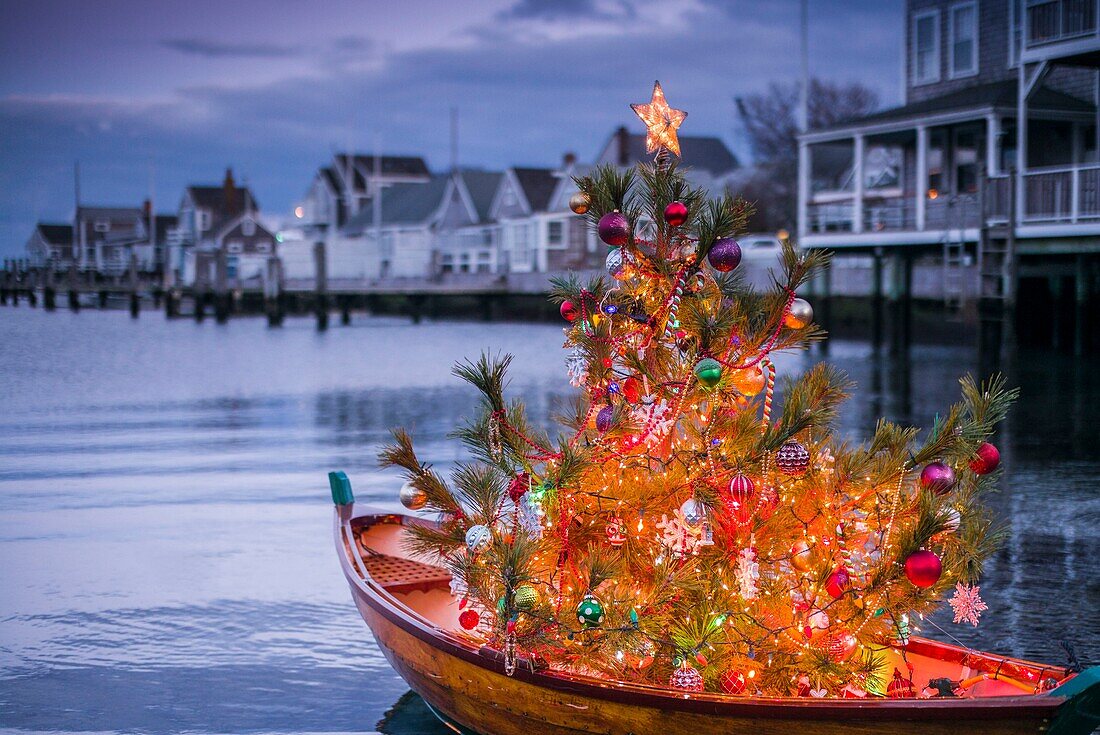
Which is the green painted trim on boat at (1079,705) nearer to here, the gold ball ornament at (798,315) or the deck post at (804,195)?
the gold ball ornament at (798,315)

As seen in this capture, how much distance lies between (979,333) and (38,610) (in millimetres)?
19879

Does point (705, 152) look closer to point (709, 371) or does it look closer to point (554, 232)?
point (554, 232)

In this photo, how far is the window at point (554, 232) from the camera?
61.5 m

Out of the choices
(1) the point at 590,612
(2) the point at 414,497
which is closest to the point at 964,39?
(2) the point at 414,497

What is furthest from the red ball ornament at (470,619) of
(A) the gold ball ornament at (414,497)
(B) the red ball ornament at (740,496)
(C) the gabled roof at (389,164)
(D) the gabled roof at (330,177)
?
(D) the gabled roof at (330,177)

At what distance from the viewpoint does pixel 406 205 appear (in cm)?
8062

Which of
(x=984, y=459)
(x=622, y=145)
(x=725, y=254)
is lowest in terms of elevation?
(x=984, y=459)

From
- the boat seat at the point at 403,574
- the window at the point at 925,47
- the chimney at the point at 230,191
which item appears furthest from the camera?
the chimney at the point at 230,191

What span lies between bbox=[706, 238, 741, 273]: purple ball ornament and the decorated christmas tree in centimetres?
1

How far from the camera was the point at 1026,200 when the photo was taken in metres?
23.5

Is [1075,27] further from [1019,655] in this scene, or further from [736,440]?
[736,440]

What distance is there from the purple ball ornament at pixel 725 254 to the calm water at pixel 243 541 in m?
3.16

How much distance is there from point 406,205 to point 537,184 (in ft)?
57.8

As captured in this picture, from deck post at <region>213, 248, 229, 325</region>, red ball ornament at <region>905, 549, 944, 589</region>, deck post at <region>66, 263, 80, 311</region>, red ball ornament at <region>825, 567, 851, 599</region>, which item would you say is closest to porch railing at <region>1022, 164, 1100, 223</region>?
red ball ornament at <region>825, 567, 851, 599</region>
